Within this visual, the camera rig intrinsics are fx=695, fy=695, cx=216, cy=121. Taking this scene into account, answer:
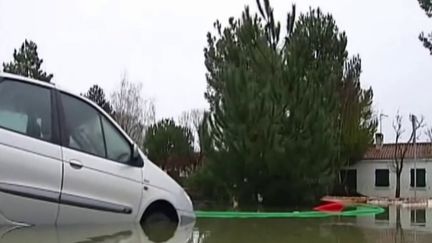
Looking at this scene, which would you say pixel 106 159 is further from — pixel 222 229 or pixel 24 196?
pixel 222 229

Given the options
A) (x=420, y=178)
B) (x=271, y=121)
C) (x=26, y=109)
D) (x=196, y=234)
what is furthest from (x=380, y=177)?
(x=26, y=109)

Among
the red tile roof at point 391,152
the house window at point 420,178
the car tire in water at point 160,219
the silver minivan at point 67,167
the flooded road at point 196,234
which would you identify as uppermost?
the red tile roof at point 391,152

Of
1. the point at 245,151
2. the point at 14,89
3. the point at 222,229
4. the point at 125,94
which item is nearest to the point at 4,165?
the point at 14,89

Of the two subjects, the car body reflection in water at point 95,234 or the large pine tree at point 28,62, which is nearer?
the car body reflection in water at point 95,234

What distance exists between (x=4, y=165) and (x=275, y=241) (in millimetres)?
2866

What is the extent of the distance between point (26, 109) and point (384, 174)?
41.7 meters

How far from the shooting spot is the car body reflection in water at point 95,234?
6.25 meters

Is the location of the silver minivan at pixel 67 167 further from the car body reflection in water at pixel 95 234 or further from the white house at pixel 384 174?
→ the white house at pixel 384 174

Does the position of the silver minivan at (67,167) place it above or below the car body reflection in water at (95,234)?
above

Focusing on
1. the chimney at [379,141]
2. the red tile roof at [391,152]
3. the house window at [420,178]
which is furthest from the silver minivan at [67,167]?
the chimney at [379,141]

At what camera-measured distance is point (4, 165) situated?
21.9 ft

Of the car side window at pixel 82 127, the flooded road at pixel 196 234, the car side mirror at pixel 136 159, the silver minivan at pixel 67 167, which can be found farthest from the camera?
the car side mirror at pixel 136 159

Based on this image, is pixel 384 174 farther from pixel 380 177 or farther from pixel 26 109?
pixel 26 109

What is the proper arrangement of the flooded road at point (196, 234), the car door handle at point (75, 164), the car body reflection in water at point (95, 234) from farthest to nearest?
the car door handle at point (75, 164), the flooded road at point (196, 234), the car body reflection in water at point (95, 234)
